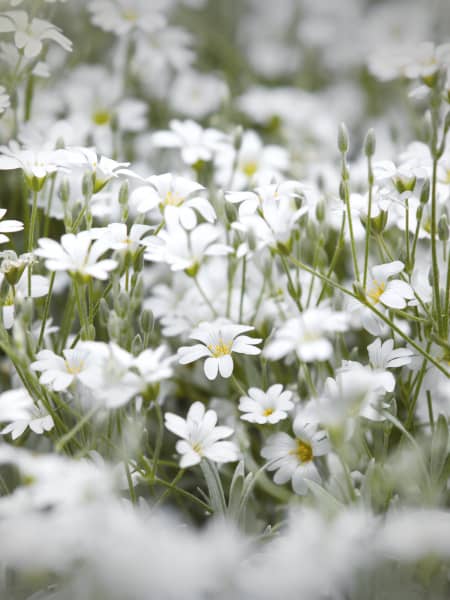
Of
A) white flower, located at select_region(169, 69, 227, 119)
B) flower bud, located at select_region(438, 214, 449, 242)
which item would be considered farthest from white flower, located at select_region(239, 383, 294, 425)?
white flower, located at select_region(169, 69, 227, 119)

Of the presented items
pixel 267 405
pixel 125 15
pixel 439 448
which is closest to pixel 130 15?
pixel 125 15

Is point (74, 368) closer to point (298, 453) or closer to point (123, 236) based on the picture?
point (123, 236)

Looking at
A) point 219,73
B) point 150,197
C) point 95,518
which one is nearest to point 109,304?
point 150,197

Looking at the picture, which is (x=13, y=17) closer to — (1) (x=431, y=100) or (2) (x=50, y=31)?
(2) (x=50, y=31)

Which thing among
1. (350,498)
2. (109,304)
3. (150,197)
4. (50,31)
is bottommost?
(350,498)

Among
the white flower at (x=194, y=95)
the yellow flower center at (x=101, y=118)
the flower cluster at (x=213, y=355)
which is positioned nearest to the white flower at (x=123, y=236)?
the flower cluster at (x=213, y=355)

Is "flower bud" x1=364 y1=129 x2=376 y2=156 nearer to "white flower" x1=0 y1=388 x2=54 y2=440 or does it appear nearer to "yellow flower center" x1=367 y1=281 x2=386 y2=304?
"yellow flower center" x1=367 y1=281 x2=386 y2=304
